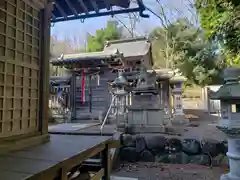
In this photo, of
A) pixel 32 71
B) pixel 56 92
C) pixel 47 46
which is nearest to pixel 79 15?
pixel 47 46

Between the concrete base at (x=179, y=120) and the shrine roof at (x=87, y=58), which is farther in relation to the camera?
the concrete base at (x=179, y=120)

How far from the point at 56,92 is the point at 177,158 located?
8.08 meters

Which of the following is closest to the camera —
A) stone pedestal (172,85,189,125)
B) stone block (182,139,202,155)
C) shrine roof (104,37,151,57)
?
stone block (182,139,202,155)

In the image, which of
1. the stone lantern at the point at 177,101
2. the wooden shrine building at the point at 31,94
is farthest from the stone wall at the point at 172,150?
the stone lantern at the point at 177,101

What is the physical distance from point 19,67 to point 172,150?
5231 millimetres

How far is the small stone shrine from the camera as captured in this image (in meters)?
7.79

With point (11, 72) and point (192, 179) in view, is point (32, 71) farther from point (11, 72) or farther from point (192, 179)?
point (192, 179)

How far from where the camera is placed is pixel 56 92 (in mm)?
11938

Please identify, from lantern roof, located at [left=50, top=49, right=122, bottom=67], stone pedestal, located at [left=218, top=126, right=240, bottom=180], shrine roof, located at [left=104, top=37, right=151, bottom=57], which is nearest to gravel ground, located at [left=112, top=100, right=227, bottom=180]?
stone pedestal, located at [left=218, top=126, right=240, bottom=180]

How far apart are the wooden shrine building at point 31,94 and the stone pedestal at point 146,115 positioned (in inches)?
169

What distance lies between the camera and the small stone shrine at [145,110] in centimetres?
779

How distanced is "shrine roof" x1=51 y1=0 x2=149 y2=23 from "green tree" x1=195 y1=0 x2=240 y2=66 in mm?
2298

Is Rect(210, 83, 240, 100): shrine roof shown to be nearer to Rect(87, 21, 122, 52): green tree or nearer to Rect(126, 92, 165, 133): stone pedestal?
Rect(126, 92, 165, 133): stone pedestal

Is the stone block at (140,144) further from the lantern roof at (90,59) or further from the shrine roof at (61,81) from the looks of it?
the shrine roof at (61,81)
